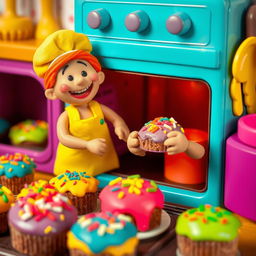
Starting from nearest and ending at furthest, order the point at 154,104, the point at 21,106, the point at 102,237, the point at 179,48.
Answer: the point at 102,237
the point at 179,48
the point at 154,104
the point at 21,106

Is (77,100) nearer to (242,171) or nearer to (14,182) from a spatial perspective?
(14,182)

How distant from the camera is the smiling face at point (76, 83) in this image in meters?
1.50

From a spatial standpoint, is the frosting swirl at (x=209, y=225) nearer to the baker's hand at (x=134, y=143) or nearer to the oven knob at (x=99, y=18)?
the baker's hand at (x=134, y=143)

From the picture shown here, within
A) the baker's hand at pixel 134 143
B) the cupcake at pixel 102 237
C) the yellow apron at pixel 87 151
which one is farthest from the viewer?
the yellow apron at pixel 87 151

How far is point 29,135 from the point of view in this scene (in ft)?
6.39

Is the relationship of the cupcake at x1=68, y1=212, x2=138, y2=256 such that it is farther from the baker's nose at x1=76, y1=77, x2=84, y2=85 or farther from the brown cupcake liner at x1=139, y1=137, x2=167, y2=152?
the baker's nose at x1=76, y1=77, x2=84, y2=85

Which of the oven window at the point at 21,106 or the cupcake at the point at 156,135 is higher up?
the cupcake at the point at 156,135

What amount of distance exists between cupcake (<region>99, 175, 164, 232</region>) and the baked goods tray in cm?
3

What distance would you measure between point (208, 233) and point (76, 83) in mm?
561

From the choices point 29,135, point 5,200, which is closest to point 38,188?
point 5,200

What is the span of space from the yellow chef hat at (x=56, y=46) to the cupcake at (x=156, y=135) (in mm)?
281

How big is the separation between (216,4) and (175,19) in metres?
0.10

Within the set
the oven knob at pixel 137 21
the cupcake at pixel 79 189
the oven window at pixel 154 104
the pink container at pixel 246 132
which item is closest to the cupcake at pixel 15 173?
the cupcake at pixel 79 189

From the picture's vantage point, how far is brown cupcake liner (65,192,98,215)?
1.41m
